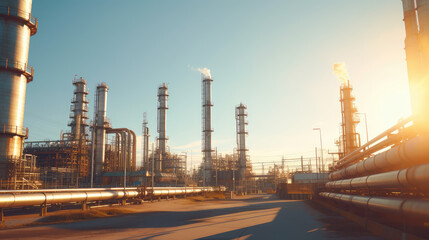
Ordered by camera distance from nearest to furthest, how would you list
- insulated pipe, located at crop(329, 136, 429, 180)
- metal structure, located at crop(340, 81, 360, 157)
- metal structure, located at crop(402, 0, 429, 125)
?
insulated pipe, located at crop(329, 136, 429, 180) < metal structure, located at crop(402, 0, 429, 125) < metal structure, located at crop(340, 81, 360, 157)

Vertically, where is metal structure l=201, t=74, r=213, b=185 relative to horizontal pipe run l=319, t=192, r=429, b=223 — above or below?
above

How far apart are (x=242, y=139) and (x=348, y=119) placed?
1385 inches

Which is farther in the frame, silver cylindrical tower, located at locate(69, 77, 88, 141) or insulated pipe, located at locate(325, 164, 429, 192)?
silver cylindrical tower, located at locate(69, 77, 88, 141)

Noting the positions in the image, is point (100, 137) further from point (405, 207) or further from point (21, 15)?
point (405, 207)

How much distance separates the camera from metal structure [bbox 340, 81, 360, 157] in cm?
4750

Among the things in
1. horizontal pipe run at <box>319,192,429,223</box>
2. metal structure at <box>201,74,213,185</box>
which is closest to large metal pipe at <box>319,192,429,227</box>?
horizontal pipe run at <box>319,192,429,223</box>

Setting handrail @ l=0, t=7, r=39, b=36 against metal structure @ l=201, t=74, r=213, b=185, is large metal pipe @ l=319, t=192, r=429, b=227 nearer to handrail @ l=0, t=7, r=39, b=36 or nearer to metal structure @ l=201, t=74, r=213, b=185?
handrail @ l=0, t=7, r=39, b=36

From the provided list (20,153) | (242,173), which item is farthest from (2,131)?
(242,173)

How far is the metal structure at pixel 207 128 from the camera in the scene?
237 ft

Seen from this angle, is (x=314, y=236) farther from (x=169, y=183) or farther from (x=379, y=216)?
(x=169, y=183)

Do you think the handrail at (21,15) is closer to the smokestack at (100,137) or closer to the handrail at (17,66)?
the handrail at (17,66)

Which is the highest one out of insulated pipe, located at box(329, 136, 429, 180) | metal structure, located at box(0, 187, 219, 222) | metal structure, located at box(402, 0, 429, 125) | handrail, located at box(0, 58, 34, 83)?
handrail, located at box(0, 58, 34, 83)

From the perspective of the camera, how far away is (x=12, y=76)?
30547 mm

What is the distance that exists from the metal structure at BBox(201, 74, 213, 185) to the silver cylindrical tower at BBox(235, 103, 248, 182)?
9.40 m
